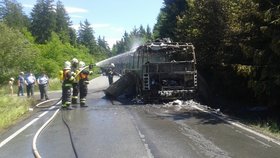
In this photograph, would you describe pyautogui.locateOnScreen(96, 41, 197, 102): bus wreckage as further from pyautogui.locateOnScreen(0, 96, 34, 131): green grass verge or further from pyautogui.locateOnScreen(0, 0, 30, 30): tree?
pyautogui.locateOnScreen(0, 0, 30, 30): tree

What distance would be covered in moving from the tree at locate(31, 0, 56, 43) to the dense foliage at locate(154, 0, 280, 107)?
89.4m

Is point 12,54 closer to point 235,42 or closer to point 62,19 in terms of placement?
point 235,42

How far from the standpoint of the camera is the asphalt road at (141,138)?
845 cm

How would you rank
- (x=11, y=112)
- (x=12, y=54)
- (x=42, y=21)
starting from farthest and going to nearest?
(x=42, y=21) → (x=12, y=54) → (x=11, y=112)

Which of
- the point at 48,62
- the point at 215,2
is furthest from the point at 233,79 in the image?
the point at 48,62

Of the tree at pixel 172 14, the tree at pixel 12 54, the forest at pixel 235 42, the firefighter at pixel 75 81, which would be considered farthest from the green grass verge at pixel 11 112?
the tree at pixel 12 54

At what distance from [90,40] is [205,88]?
123 m

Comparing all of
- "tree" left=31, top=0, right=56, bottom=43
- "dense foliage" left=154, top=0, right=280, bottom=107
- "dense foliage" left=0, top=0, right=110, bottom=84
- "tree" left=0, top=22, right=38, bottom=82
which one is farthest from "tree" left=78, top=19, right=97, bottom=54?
"dense foliage" left=154, top=0, right=280, bottom=107

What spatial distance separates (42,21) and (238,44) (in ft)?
322

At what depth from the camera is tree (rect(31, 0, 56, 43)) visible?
4387 inches

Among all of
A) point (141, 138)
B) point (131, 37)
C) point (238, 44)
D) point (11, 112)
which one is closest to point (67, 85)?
point (11, 112)

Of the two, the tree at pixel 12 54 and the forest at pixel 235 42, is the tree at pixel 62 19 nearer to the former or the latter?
the tree at pixel 12 54

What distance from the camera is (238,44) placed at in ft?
63.2

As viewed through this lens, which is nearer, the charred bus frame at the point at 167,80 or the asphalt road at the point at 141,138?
the asphalt road at the point at 141,138
